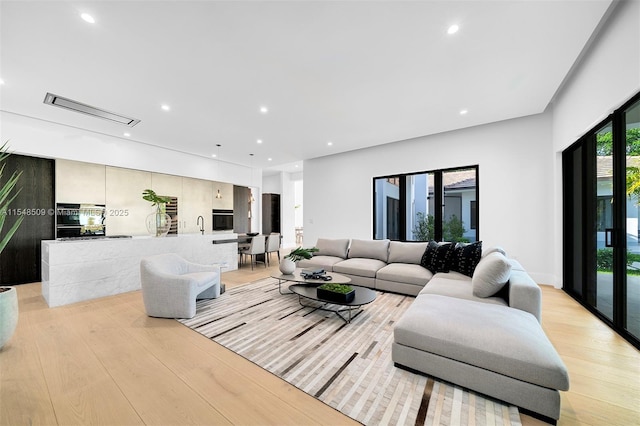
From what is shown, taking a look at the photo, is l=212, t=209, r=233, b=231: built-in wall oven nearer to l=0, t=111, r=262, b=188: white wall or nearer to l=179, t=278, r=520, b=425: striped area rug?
l=0, t=111, r=262, b=188: white wall

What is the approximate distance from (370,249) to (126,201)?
549 cm

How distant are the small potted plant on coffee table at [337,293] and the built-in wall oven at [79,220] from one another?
16.9 feet

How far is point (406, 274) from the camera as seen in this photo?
3783 mm

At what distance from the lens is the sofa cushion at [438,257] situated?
3730 mm

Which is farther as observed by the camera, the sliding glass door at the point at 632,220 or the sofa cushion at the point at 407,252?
the sofa cushion at the point at 407,252

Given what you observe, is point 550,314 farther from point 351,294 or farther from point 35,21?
point 35,21

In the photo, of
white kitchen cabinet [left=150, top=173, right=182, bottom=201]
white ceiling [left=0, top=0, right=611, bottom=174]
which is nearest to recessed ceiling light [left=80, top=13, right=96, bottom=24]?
white ceiling [left=0, top=0, right=611, bottom=174]

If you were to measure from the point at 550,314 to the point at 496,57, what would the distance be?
3190 millimetres

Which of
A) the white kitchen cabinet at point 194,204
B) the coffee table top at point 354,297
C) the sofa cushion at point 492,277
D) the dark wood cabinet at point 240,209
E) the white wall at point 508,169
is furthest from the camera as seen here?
the dark wood cabinet at point 240,209

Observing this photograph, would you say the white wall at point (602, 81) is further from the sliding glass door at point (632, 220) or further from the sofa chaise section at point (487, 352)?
the sofa chaise section at point (487, 352)

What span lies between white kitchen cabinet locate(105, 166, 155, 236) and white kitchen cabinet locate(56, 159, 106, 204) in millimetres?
132

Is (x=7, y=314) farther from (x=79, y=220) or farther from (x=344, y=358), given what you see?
(x=79, y=220)

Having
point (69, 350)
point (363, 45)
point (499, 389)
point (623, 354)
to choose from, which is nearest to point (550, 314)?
point (623, 354)

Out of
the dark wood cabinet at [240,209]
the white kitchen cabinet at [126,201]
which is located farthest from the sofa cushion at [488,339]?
the dark wood cabinet at [240,209]
